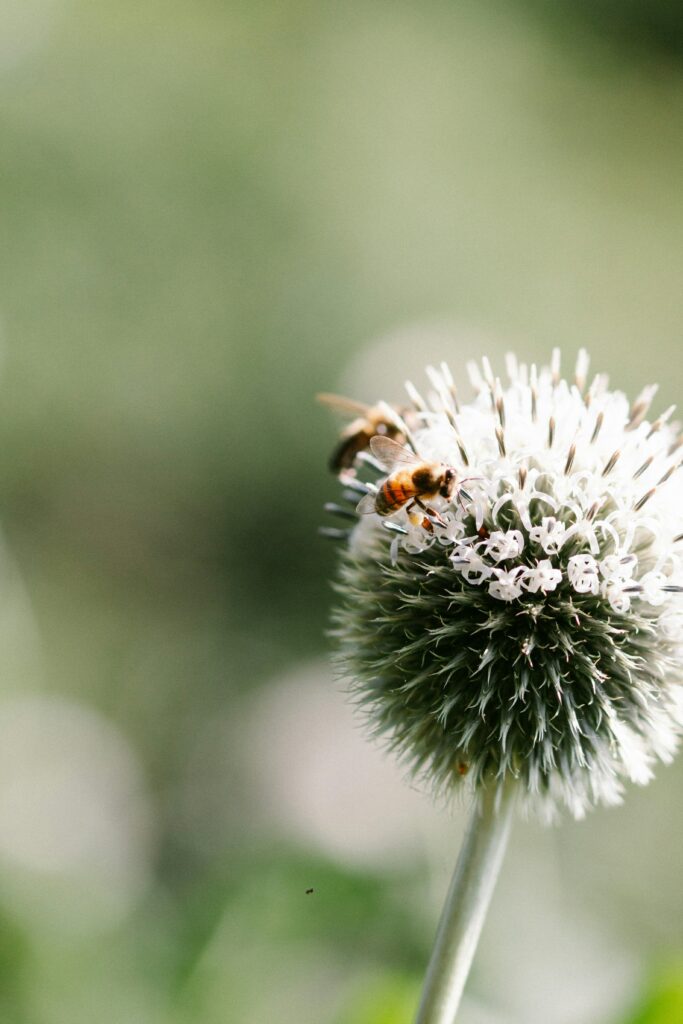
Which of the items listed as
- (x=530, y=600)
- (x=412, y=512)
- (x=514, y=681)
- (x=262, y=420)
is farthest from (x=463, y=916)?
(x=262, y=420)

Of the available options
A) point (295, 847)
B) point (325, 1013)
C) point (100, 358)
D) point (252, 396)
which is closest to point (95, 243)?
point (100, 358)

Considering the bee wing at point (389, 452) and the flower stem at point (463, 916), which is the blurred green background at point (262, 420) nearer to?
the flower stem at point (463, 916)

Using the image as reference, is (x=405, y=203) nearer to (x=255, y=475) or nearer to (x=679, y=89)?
(x=255, y=475)

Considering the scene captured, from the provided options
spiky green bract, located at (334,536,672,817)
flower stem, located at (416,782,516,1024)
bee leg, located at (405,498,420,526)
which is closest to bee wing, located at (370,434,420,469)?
bee leg, located at (405,498,420,526)

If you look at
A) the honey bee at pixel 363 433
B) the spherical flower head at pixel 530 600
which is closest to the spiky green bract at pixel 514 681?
the spherical flower head at pixel 530 600

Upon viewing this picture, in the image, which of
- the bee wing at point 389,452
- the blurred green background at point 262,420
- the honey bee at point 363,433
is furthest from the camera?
the blurred green background at point 262,420

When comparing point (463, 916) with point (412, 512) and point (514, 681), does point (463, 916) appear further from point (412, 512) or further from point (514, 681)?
point (412, 512)
